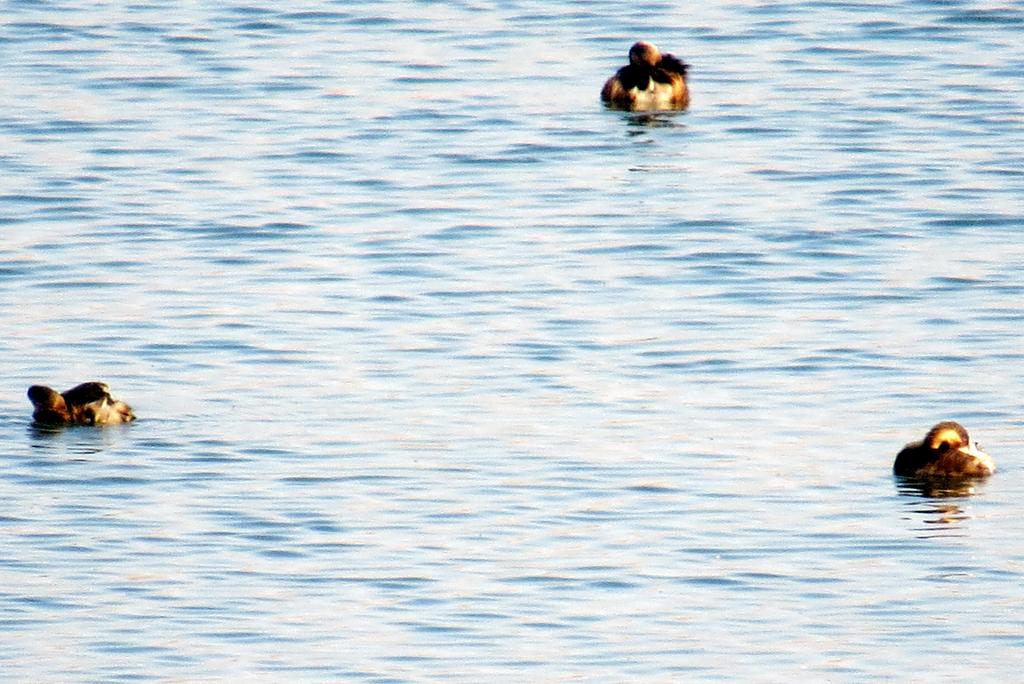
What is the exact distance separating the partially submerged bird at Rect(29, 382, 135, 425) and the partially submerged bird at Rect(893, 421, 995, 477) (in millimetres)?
4895

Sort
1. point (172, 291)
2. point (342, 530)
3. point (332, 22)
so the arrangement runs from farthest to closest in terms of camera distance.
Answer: point (332, 22)
point (172, 291)
point (342, 530)

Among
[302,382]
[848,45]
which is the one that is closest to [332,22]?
[848,45]

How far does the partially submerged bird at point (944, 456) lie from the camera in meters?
13.9

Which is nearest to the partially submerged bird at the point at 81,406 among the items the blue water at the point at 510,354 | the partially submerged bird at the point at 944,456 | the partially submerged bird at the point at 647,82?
the blue water at the point at 510,354

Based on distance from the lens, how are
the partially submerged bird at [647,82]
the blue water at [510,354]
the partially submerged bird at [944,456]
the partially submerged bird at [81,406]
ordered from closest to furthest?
the blue water at [510,354], the partially submerged bird at [944,456], the partially submerged bird at [81,406], the partially submerged bird at [647,82]

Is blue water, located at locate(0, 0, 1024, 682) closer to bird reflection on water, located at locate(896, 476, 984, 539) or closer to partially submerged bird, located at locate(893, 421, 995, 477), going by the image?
bird reflection on water, located at locate(896, 476, 984, 539)

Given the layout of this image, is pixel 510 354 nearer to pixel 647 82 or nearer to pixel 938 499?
pixel 938 499

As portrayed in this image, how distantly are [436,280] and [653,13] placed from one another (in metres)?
12.6

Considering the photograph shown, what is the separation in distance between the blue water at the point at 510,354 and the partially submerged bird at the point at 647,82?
15.2 inches

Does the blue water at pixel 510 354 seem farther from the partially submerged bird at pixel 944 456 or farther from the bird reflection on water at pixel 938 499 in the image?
the partially submerged bird at pixel 944 456

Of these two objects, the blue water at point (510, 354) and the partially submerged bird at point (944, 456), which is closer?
the blue water at point (510, 354)

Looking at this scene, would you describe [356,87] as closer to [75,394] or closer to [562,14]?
[562,14]

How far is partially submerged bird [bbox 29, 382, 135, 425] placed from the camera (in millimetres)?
15141

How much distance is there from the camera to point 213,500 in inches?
535
